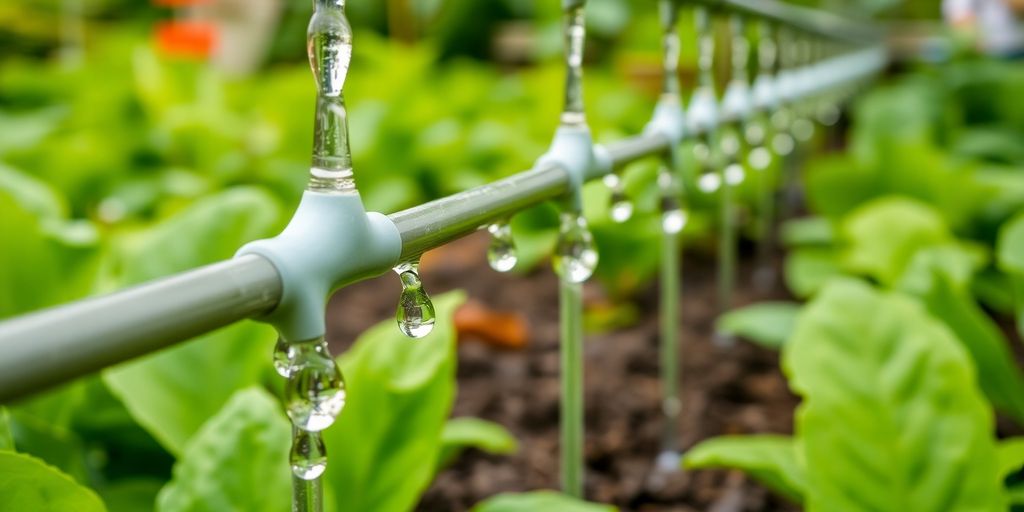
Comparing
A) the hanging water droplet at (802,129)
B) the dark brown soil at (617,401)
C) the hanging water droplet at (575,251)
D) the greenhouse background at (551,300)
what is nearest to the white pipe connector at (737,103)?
the greenhouse background at (551,300)

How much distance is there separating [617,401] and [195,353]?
577 mm

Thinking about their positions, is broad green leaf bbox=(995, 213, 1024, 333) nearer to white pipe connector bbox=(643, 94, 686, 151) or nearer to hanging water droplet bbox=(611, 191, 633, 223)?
white pipe connector bbox=(643, 94, 686, 151)

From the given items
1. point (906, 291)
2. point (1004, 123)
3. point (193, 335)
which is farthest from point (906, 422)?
point (1004, 123)

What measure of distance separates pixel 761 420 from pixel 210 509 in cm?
74

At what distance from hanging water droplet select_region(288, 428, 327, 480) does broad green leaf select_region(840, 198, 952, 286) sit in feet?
3.01

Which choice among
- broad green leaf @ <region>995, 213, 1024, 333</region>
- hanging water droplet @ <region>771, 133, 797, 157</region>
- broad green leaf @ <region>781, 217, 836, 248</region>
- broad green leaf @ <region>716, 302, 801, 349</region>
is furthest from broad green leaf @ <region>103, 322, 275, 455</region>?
hanging water droplet @ <region>771, 133, 797, 157</region>

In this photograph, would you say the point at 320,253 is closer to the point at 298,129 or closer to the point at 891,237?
the point at 891,237

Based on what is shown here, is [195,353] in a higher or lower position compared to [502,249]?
lower

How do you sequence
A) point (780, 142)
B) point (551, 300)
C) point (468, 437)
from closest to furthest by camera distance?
point (468, 437) < point (551, 300) < point (780, 142)

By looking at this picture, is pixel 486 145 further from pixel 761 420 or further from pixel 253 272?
pixel 253 272

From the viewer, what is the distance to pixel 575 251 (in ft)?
1.84

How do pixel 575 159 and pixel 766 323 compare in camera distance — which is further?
pixel 766 323

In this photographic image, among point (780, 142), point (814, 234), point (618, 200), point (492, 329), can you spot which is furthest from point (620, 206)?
point (780, 142)

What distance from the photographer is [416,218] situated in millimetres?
375
